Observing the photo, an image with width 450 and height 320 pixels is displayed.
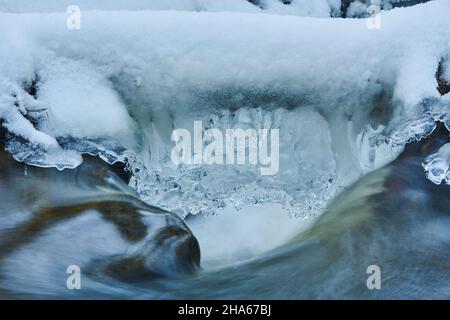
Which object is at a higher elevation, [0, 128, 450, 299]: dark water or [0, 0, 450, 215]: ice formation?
[0, 0, 450, 215]: ice formation

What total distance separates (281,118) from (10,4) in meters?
1.84

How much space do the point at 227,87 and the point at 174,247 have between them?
1.93 ft

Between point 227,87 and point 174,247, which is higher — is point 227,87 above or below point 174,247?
above

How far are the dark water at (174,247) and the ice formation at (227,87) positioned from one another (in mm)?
147

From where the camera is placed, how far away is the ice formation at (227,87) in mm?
1942

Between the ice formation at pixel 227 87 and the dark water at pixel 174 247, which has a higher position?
the ice formation at pixel 227 87

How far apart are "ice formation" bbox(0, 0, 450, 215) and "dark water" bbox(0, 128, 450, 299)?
5.8 inches

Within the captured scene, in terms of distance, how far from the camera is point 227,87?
6.66 ft

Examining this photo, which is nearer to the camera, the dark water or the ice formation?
the dark water

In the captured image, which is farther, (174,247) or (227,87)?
(227,87)

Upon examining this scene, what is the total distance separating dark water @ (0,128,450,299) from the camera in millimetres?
1461

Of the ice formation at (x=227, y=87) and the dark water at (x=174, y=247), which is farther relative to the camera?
the ice formation at (x=227, y=87)
